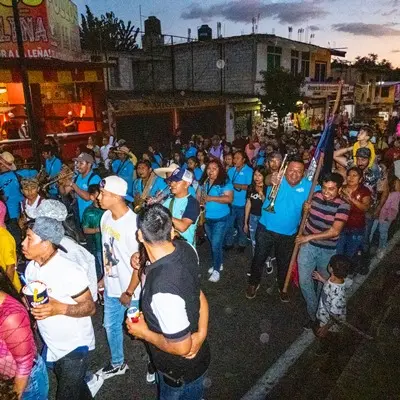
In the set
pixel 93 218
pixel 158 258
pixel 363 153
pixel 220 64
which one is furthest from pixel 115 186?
pixel 220 64

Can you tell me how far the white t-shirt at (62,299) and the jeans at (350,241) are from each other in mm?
4146

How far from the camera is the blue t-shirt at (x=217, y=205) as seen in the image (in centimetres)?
598

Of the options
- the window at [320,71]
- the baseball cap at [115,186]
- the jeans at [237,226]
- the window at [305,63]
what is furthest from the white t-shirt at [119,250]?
the window at [320,71]

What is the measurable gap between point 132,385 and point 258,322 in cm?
191

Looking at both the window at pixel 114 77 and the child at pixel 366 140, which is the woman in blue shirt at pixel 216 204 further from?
the window at pixel 114 77

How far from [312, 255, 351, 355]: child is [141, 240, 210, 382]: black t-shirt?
7.51ft

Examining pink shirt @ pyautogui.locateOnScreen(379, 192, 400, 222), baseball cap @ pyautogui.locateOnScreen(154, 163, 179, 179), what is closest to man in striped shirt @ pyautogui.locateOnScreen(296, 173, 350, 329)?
baseball cap @ pyautogui.locateOnScreen(154, 163, 179, 179)

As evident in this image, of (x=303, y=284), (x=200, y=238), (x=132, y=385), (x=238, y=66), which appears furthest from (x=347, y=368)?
(x=238, y=66)

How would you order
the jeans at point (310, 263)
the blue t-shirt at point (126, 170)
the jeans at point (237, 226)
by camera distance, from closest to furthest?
1. the jeans at point (310, 263)
2. the jeans at point (237, 226)
3. the blue t-shirt at point (126, 170)

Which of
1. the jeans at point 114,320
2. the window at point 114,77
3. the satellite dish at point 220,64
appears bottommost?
the jeans at point 114,320

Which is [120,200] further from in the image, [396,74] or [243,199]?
[396,74]

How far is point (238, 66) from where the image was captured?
24969 millimetres

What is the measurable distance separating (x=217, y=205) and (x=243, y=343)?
7.28 feet

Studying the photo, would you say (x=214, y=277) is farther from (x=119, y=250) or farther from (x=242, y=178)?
(x=119, y=250)
